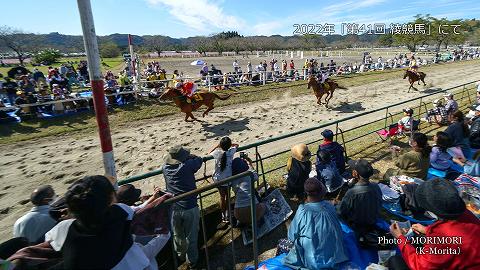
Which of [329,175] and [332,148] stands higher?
[332,148]

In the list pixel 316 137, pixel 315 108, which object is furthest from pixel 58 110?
pixel 315 108

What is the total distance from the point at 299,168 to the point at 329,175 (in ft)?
2.04

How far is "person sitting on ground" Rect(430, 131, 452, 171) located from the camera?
6.32m

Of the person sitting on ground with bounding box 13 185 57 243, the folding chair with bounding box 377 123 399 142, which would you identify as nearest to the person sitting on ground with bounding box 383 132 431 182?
the folding chair with bounding box 377 123 399 142

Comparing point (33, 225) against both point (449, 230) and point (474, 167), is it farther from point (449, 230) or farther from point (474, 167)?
point (474, 167)

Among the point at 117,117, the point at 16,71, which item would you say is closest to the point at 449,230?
the point at 117,117

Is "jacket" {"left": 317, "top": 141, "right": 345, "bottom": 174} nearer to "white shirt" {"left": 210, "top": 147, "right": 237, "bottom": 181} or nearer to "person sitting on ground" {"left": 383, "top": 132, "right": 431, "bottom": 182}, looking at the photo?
"person sitting on ground" {"left": 383, "top": 132, "right": 431, "bottom": 182}

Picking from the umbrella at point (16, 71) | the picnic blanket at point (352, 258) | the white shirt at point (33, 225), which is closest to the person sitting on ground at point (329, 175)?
the picnic blanket at point (352, 258)

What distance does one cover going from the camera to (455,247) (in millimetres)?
2727

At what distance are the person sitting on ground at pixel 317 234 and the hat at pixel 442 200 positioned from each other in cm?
103

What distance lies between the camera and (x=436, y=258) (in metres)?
2.83

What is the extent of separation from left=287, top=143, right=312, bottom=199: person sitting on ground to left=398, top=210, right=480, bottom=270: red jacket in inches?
104

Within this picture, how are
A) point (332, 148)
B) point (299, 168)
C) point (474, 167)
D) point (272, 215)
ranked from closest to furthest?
1. point (272, 215)
2. point (299, 168)
3. point (474, 167)
4. point (332, 148)

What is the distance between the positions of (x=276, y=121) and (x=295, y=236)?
9.78 metres
